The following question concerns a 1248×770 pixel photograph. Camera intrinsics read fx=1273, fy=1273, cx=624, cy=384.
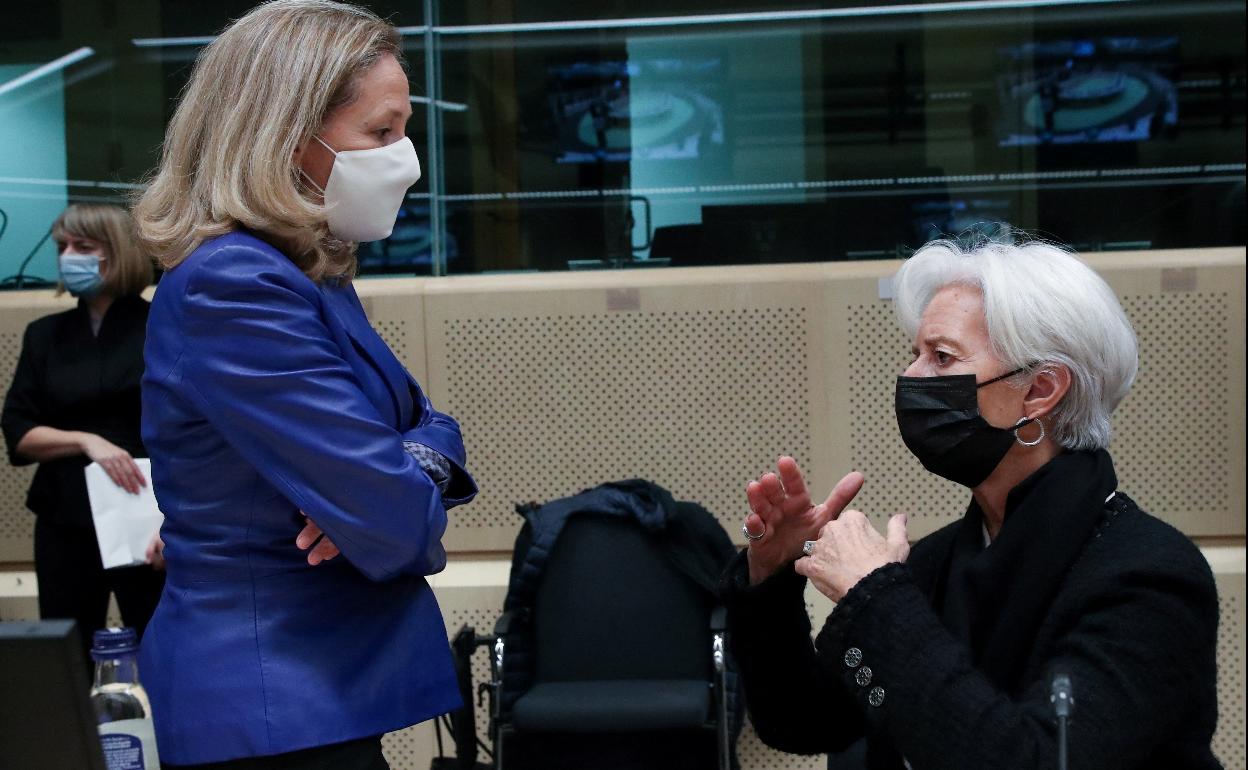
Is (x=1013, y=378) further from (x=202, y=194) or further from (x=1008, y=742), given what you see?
(x=202, y=194)

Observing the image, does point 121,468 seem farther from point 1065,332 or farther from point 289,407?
point 1065,332

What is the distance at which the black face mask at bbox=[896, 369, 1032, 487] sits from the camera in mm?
1901

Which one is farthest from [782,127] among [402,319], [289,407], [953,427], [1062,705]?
[1062,705]

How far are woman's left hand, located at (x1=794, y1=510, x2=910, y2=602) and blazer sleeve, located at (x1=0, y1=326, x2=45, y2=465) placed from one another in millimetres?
2587

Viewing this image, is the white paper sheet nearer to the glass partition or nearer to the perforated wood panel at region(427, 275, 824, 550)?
the perforated wood panel at region(427, 275, 824, 550)

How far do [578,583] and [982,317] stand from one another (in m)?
1.87

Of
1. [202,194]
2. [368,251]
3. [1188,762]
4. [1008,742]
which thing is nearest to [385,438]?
[202,194]

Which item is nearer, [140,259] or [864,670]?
[864,670]

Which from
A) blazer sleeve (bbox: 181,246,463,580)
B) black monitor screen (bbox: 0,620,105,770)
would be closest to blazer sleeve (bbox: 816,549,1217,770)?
blazer sleeve (bbox: 181,246,463,580)

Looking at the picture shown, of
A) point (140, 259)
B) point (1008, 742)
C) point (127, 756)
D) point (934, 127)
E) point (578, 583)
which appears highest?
point (934, 127)

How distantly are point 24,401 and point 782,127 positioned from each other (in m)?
2.44

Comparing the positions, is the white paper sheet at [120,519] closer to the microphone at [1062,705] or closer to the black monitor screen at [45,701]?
the black monitor screen at [45,701]

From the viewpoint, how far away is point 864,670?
163 cm

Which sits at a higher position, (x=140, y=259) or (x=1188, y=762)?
(x=140, y=259)
